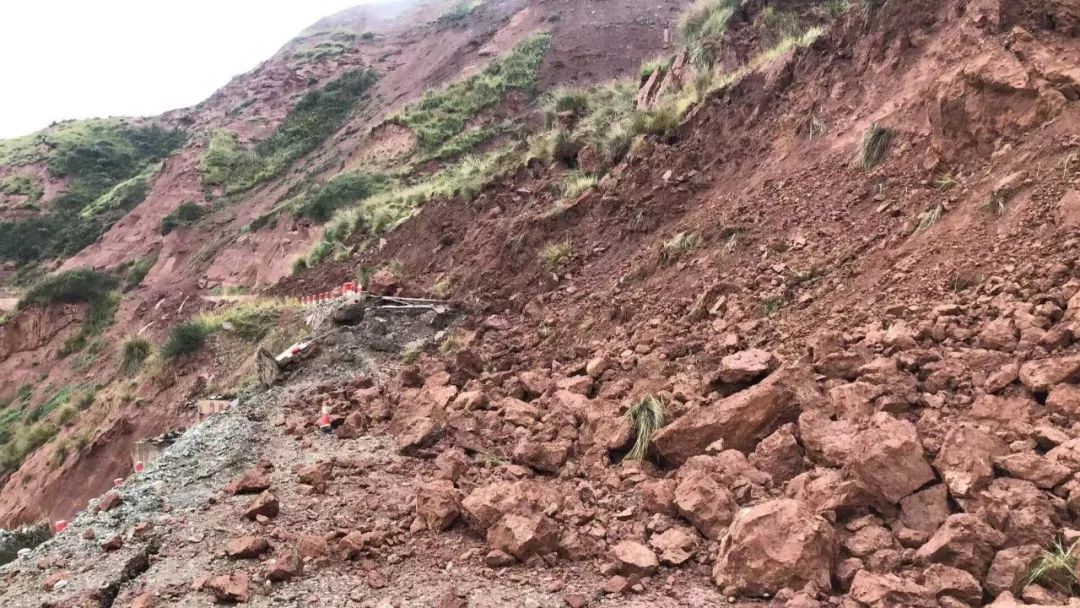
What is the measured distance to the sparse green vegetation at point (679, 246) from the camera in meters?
6.95

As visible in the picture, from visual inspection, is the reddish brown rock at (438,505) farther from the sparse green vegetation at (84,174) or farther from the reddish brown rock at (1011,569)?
the sparse green vegetation at (84,174)

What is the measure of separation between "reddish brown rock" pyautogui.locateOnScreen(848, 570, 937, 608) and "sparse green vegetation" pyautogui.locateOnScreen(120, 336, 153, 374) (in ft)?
59.4

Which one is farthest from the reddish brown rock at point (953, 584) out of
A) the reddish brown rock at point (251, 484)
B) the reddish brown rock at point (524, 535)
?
the reddish brown rock at point (251, 484)

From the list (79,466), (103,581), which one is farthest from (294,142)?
(103,581)

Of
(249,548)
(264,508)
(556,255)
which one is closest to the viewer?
(249,548)

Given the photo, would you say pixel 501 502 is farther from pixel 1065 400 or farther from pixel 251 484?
pixel 1065 400

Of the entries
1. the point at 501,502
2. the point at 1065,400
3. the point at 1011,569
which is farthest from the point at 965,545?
the point at 501,502

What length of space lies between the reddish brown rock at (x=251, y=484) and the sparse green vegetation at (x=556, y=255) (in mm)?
4607

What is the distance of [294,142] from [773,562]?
138ft

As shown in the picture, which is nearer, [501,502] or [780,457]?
[780,457]

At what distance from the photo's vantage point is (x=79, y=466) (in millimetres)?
12602

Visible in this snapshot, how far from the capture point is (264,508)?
4637 millimetres

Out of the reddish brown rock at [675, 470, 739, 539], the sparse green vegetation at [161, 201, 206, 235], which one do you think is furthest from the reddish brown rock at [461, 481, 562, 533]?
the sparse green vegetation at [161, 201, 206, 235]

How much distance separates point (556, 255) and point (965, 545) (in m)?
6.72
